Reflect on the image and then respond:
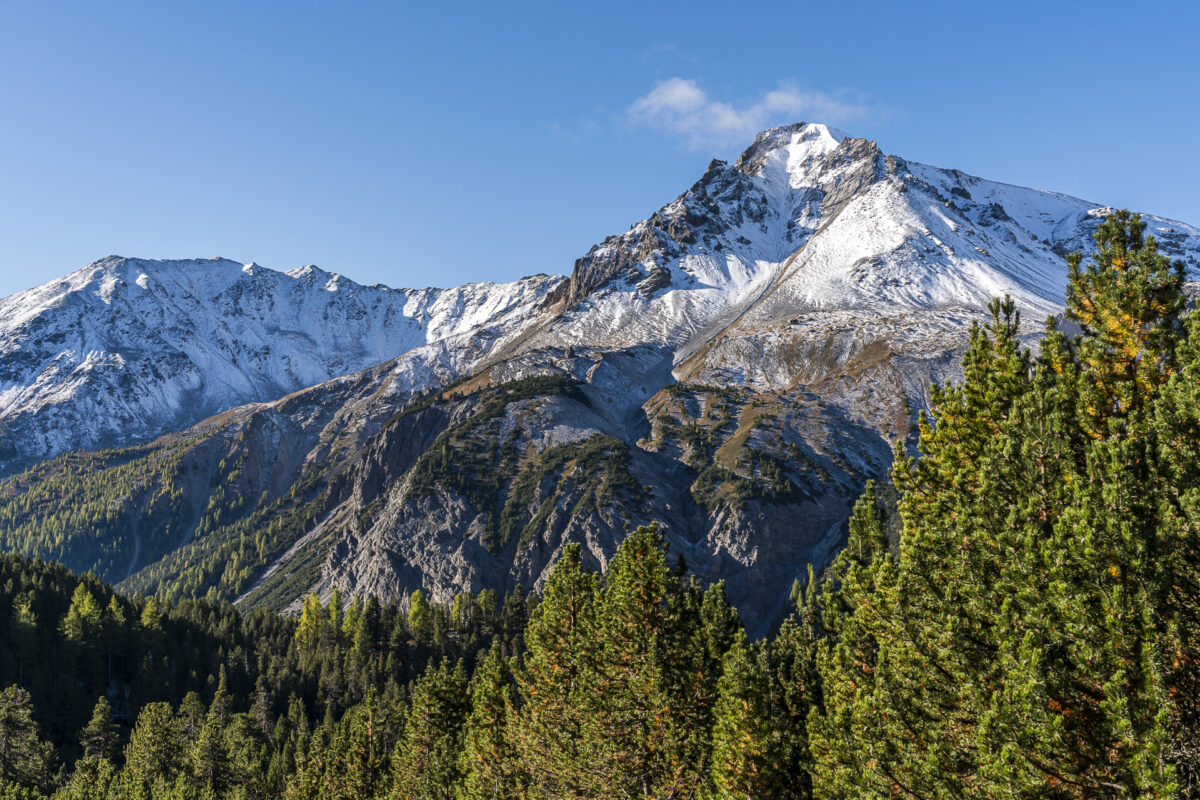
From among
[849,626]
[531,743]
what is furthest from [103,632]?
[849,626]

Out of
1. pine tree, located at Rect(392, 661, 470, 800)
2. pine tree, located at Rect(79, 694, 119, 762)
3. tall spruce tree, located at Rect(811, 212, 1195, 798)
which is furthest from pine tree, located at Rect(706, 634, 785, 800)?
pine tree, located at Rect(79, 694, 119, 762)

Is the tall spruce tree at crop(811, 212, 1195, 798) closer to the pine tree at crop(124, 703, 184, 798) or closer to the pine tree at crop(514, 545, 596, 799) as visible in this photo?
the pine tree at crop(514, 545, 596, 799)

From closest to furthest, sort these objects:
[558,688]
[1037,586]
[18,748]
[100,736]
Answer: [1037,586]
[558,688]
[18,748]
[100,736]

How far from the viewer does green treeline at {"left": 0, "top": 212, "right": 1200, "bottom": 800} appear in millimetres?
16672

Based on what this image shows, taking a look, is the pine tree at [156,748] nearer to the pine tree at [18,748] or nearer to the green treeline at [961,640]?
the pine tree at [18,748]

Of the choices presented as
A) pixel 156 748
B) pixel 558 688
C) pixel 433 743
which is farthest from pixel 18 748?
pixel 558 688

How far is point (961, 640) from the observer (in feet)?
69.1

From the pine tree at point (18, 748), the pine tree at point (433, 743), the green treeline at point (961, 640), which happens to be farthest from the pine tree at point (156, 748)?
the pine tree at point (433, 743)

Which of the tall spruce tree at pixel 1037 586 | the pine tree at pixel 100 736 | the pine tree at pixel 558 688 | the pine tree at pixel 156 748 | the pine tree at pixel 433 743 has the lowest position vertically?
the pine tree at pixel 100 736

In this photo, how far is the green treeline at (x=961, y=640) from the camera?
656 inches

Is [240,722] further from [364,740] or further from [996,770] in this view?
[996,770]

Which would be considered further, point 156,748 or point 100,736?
point 100,736

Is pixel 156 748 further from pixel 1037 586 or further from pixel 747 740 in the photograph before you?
pixel 1037 586

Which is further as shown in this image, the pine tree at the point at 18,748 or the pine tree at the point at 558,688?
the pine tree at the point at 18,748
